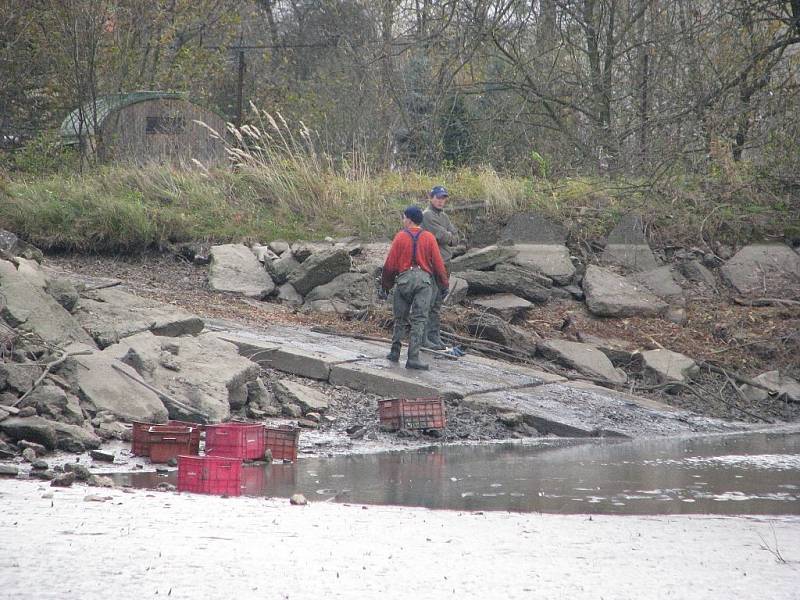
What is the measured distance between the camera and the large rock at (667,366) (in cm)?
1305

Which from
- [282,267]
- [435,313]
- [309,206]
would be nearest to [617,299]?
[435,313]

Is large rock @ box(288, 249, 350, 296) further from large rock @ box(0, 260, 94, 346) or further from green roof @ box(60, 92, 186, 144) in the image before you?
green roof @ box(60, 92, 186, 144)

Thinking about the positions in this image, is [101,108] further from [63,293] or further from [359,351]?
[63,293]

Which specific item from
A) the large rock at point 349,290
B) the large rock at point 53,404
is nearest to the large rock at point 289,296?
the large rock at point 349,290

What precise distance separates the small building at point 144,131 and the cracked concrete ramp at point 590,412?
1020 centimetres

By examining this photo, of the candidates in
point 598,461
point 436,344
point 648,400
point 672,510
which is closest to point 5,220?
point 436,344

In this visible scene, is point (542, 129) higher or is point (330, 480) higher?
point (542, 129)

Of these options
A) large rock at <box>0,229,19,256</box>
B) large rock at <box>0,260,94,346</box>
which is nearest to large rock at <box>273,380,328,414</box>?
large rock at <box>0,260,94,346</box>

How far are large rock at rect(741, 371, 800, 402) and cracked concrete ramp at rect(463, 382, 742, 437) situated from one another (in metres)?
1.29

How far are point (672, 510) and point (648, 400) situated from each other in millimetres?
5700

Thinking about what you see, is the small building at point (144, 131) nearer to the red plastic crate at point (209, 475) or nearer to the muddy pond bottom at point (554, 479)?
the muddy pond bottom at point (554, 479)

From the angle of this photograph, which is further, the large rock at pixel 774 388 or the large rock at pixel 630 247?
the large rock at pixel 630 247

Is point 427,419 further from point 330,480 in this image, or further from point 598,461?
point 330,480

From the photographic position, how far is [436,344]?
12914mm
